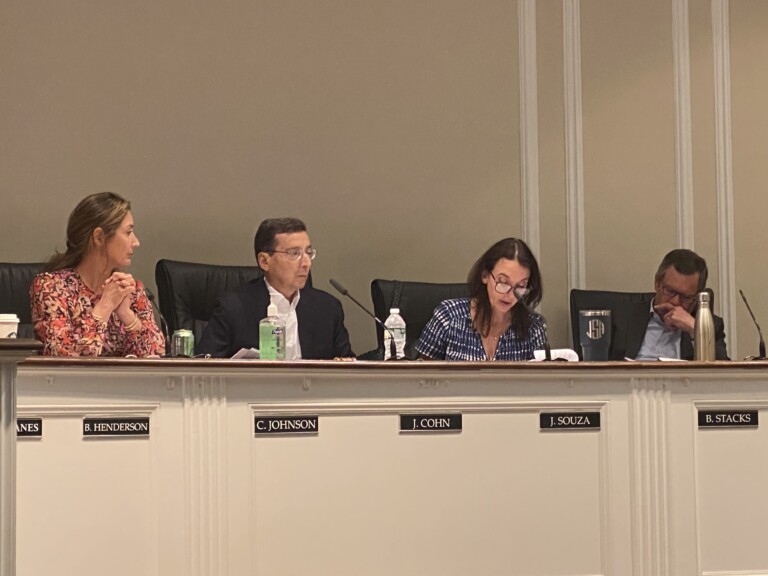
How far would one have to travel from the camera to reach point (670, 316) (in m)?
4.79

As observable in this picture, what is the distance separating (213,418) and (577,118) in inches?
120

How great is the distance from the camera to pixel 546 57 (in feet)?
18.9

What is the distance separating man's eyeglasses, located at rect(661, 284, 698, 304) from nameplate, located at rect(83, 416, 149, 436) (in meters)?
2.37

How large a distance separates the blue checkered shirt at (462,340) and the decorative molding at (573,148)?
1.51 metres

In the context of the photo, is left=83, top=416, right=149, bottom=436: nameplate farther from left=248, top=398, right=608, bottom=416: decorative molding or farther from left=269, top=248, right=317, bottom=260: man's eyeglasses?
left=269, top=248, right=317, bottom=260: man's eyeglasses

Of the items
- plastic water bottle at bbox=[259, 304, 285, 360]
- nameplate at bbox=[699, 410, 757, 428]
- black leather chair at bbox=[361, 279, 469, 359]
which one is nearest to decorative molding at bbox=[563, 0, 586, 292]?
black leather chair at bbox=[361, 279, 469, 359]

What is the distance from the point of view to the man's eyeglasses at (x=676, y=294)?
15.8 ft

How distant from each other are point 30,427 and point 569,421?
1533 mm

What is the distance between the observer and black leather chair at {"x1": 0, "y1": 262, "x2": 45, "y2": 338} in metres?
4.21

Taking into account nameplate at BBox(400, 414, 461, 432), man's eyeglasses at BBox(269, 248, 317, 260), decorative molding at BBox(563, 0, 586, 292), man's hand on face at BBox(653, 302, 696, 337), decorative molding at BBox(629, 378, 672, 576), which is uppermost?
decorative molding at BBox(563, 0, 586, 292)

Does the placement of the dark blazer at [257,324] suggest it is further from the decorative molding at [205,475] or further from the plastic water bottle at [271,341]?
the decorative molding at [205,475]

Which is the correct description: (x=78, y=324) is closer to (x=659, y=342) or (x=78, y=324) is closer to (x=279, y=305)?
(x=279, y=305)

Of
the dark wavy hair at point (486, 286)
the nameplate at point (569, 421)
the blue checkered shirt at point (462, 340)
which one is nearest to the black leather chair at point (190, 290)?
the blue checkered shirt at point (462, 340)

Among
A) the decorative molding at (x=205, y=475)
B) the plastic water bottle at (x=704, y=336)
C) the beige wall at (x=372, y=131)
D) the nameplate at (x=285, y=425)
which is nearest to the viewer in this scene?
the decorative molding at (x=205, y=475)
